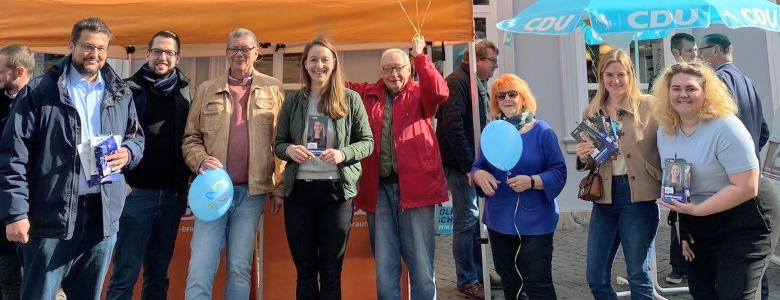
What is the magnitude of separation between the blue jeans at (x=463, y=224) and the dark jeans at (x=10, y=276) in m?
3.00

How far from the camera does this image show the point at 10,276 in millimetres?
3506

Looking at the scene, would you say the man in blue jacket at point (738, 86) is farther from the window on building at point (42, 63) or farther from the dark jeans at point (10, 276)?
the window on building at point (42, 63)

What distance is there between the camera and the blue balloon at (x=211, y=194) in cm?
308

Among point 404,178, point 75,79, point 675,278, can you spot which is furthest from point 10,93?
point 675,278

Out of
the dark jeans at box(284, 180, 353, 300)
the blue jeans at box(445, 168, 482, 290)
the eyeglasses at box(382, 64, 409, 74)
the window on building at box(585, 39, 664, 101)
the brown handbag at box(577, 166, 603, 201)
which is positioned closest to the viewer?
the dark jeans at box(284, 180, 353, 300)

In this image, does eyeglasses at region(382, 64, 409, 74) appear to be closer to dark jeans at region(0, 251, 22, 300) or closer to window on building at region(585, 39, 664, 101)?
dark jeans at region(0, 251, 22, 300)

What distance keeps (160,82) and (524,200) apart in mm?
2209

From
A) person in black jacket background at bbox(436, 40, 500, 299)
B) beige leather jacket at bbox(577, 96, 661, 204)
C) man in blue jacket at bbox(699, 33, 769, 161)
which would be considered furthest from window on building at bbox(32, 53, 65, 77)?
man in blue jacket at bbox(699, 33, 769, 161)

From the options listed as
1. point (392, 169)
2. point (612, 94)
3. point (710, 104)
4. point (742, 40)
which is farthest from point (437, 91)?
point (742, 40)

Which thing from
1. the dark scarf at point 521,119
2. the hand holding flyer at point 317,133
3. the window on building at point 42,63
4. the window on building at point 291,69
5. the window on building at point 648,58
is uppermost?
the window on building at point 648,58

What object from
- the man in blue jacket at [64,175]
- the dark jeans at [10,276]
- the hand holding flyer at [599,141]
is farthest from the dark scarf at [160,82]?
the hand holding flyer at [599,141]

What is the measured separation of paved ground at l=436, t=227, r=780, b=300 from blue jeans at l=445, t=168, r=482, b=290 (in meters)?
0.21

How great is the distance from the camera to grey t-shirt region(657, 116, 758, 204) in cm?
255

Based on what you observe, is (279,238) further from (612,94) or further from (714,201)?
(714,201)
